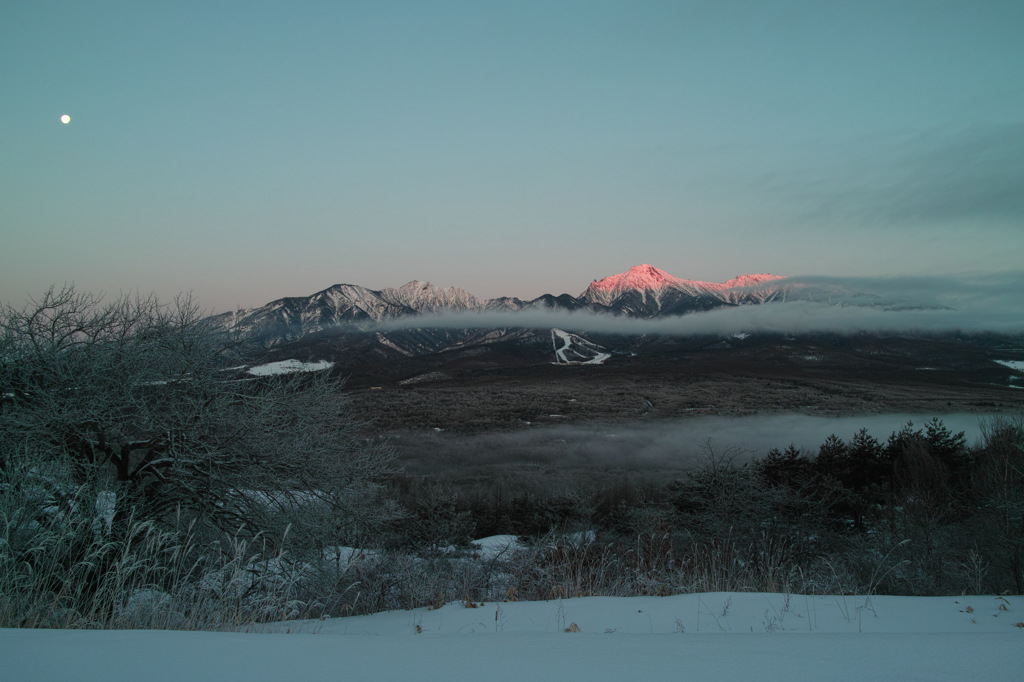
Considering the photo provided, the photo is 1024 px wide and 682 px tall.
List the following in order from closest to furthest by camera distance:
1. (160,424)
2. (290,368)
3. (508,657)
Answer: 1. (508,657)
2. (160,424)
3. (290,368)

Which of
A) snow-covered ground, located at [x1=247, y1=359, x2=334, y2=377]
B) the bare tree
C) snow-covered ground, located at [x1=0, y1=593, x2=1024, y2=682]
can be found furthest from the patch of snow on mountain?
snow-covered ground, located at [x1=0, y1=593, x2=1024, y2=682]

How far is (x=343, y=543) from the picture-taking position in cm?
1086

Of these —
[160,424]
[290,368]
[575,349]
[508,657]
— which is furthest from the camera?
[575,349]

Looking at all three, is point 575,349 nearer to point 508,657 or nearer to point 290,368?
point 290,368

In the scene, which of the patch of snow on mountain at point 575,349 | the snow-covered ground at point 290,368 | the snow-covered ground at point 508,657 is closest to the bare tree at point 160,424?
the snow-covered ground at point 290,368

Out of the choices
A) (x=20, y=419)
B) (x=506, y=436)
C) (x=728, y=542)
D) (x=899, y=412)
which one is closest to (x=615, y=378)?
(x=899, y=412)

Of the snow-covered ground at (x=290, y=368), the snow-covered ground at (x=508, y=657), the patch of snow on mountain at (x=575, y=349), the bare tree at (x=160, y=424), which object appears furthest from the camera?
the patch of snow on mountain at (x=575, y=349)

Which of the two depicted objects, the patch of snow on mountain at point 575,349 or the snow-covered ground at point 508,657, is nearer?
the snow-covered ground at point 508,657

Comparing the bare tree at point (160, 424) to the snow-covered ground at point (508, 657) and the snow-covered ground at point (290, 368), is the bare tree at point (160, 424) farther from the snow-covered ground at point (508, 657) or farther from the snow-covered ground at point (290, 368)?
the snow-covered ground at point (508, 657)

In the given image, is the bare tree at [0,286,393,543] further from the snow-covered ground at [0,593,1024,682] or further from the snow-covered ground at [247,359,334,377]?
the snow-covered ground at [0,593,1024,682]

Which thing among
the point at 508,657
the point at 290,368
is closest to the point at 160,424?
the point at 290,368

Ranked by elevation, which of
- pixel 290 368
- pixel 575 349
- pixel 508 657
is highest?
pixel 290 368

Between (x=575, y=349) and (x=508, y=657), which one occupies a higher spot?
(x=508, y=657)

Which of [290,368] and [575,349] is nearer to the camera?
[290,368]
